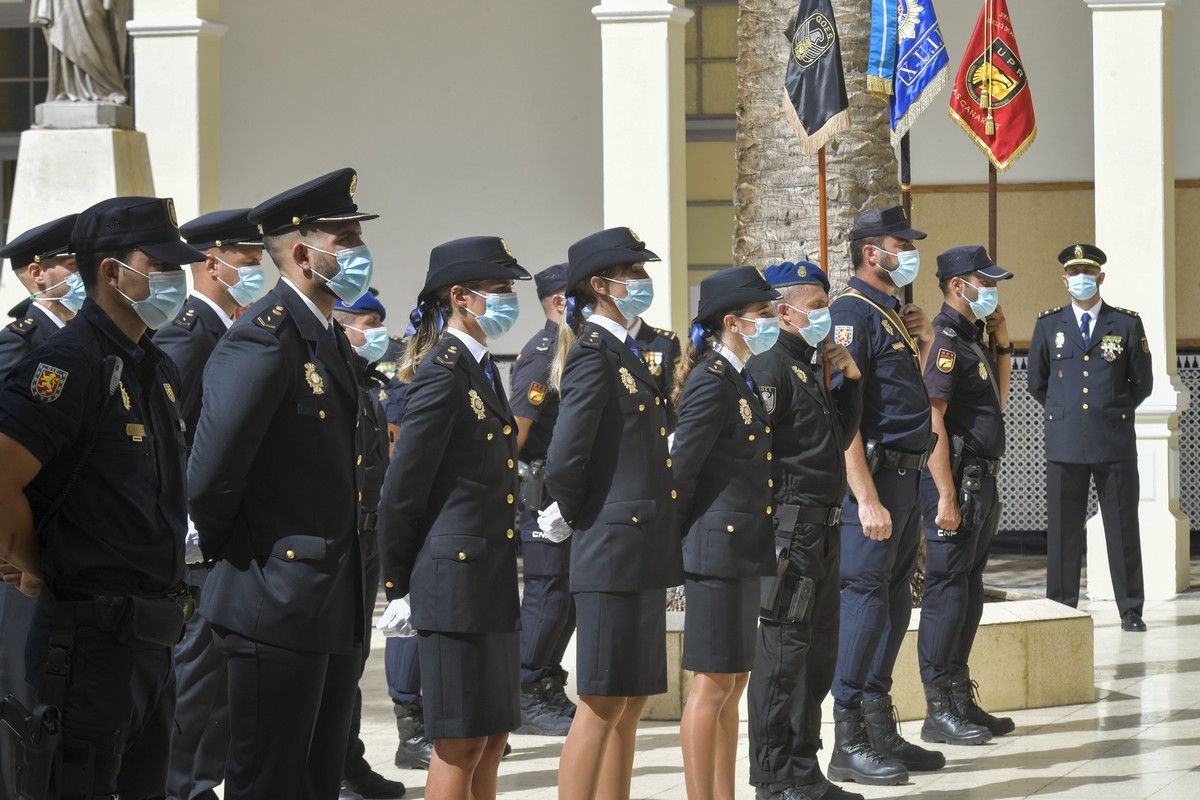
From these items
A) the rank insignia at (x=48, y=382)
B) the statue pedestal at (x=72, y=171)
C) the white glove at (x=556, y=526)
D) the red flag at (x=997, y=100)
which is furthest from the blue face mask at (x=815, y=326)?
the statue pedestal at (x=72, y=171)

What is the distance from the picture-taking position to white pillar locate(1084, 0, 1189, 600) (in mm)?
11938

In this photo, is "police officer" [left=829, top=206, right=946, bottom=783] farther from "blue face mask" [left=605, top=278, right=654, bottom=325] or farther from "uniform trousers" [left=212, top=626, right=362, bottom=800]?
"uniform trousers" [left=212, top=626, right=362, bottom=800]

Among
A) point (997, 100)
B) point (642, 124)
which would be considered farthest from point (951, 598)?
point (997, 100)

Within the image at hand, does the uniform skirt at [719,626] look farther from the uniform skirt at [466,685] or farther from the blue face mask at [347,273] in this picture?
the blue face mask at [347,273]

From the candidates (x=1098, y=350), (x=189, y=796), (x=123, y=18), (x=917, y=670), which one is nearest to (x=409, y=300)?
(x=123, y=18)

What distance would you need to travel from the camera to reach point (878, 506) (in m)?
6.81

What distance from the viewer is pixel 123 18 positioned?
1134 cm

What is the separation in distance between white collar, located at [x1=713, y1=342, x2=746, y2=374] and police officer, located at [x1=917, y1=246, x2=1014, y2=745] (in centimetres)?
175

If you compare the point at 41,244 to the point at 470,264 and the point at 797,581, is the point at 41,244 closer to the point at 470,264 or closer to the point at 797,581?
the point at 470,264

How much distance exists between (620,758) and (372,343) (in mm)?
2394

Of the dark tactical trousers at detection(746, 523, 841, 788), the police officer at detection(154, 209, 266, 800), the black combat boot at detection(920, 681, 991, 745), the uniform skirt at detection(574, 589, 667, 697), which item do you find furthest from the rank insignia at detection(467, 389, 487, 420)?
the black combat boot at detection(920, 681, 991, 745)

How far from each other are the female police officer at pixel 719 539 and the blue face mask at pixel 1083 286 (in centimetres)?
550

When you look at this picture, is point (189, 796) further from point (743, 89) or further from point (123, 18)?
point (123, 18)

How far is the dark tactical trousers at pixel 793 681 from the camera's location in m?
6.29
